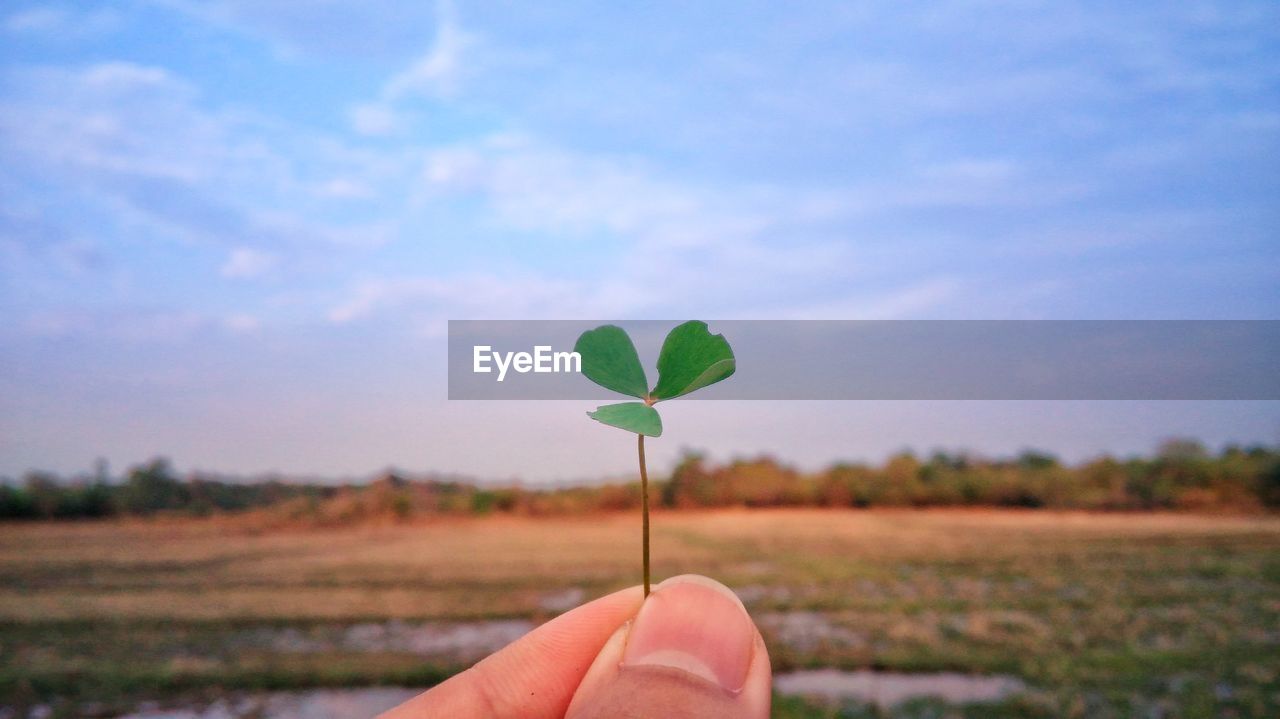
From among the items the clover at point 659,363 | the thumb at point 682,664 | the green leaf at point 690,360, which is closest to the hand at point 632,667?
the thumb at point 682,664

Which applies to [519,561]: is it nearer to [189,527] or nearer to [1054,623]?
[189,527]

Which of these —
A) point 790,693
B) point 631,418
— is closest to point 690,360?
point 631,418

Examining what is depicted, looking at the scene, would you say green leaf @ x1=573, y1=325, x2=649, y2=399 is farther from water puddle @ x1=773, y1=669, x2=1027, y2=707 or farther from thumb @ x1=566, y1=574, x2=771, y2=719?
water puddle @ x1=773, y1=669, x2=1027, y2=707

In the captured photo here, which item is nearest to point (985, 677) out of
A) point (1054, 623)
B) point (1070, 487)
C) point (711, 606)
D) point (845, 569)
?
point (1054, 623)

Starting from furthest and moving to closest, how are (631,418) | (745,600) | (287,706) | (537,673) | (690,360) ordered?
(745,600), (287,706), (537,673), (690,360), (631,418)

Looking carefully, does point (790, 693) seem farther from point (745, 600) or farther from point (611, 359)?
point (611, 359)

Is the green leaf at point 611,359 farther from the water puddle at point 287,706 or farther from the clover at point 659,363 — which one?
the water puddle at point 287,706
